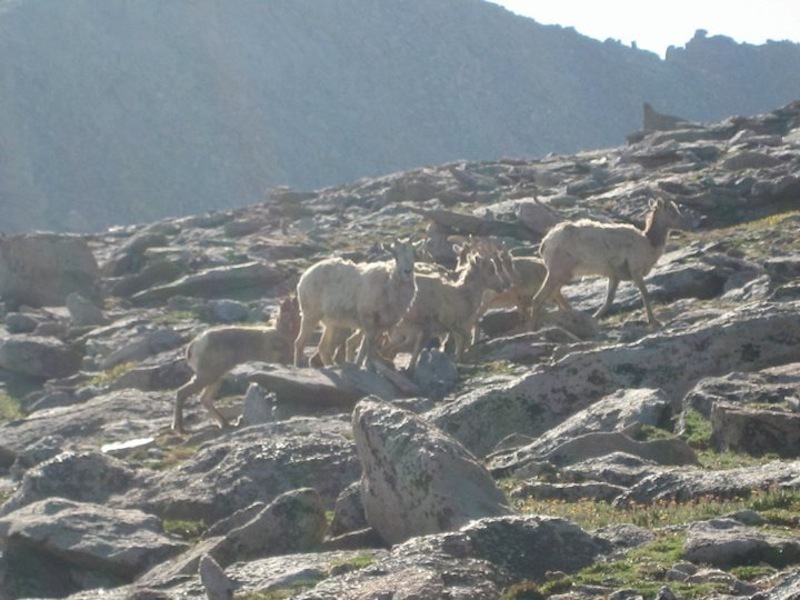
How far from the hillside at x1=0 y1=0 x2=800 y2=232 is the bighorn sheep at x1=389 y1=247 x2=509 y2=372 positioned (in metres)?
119

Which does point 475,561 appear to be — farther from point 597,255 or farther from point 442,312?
point 597,255

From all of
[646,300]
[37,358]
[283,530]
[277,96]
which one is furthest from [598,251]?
[277,96]

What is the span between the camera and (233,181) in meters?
160

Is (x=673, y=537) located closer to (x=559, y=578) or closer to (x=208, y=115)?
(x=559, y=578)

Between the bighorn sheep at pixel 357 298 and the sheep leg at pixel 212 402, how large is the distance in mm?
1401

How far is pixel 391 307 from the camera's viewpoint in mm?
25984

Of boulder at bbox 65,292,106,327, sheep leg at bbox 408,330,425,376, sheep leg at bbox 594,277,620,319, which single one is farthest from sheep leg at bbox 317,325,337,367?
boulder at bbox 65,292,106,327

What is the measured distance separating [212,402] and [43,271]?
21.3m

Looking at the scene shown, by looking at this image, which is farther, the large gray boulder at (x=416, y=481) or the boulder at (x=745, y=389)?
the boulder at (x=745, y=389)

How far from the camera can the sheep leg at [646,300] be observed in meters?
28.9

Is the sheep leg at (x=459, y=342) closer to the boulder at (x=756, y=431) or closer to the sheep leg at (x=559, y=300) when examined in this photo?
the sheep leg at (x=559, y=300)

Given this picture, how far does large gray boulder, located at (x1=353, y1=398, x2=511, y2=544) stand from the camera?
13.3m

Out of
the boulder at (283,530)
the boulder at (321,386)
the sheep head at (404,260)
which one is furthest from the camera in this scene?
the sheep head at (404,260)

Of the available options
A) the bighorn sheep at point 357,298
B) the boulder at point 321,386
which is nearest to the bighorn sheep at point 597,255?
the bighorn sheep at point 357,298
